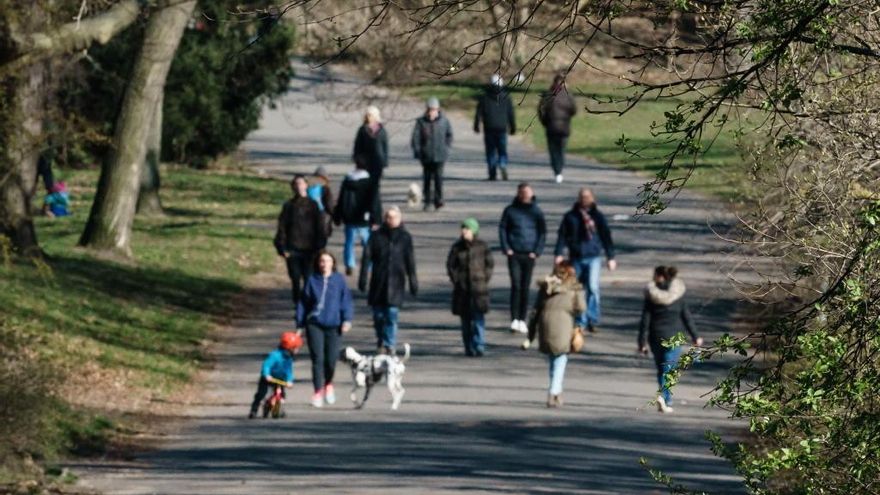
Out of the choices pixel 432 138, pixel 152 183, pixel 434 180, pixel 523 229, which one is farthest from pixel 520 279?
pixel 152 183

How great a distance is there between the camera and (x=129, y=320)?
78.3 ft

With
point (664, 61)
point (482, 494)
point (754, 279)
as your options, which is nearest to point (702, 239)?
point (754, 279)

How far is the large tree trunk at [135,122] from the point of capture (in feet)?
87.8

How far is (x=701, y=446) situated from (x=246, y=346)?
7086 millimetres

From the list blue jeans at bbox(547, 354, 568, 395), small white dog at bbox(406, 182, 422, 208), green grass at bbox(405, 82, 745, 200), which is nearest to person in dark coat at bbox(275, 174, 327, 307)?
blue jeans at bbox(547, 354, 568, 395)

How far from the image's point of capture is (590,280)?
22938mm

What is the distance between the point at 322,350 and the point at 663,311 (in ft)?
10.7

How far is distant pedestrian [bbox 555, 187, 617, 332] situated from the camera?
22.7m

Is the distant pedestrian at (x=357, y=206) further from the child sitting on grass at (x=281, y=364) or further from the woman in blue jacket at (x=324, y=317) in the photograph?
the child sitting on grass at (x=281, y=364)

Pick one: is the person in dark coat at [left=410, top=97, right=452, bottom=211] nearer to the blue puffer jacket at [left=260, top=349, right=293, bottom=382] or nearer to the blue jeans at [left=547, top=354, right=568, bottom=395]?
the blue jeans at [left=547, top=354, right=568, bottom=395]

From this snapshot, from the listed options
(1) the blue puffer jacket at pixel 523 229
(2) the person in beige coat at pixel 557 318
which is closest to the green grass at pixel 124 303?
(1) the blue puffer jacket at pixel 523 229

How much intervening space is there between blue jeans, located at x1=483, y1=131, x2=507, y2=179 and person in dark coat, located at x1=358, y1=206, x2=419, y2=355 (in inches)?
490

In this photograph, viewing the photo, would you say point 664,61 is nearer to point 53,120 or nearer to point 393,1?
point 393,1

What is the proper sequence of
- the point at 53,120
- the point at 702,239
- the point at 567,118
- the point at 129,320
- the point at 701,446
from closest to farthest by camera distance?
the point at 701,446 < the point at 53,120 < the point at 129,320 < the point at 702,239 < the point at 567,118
